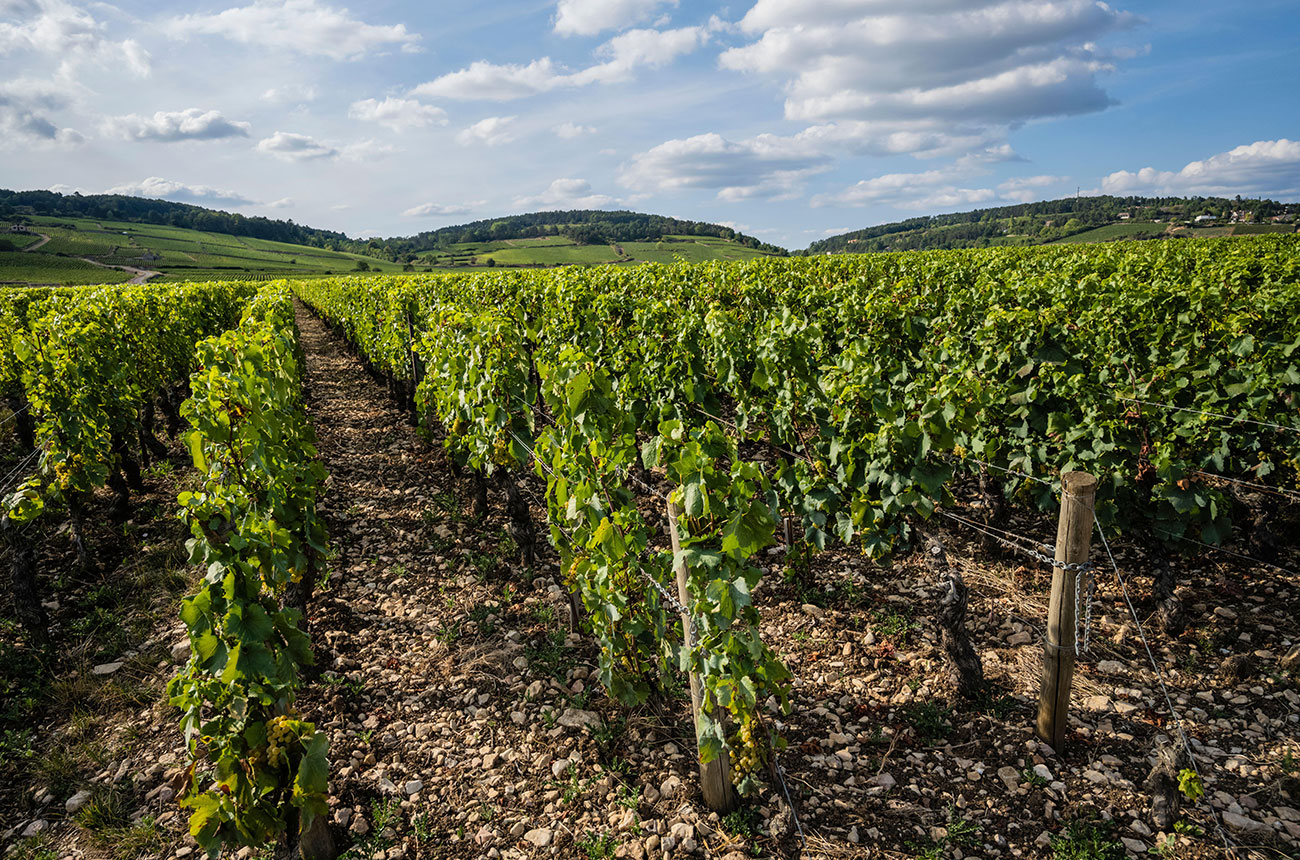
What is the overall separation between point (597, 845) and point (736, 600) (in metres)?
1.65

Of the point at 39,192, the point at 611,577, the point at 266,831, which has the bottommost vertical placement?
the point at 266,831

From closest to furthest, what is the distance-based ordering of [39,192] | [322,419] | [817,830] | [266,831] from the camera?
[266,831], [817,830], [322,419], [39,192]

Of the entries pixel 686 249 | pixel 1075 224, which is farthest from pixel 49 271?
pixel 1075 224

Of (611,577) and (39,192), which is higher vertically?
(39,192)

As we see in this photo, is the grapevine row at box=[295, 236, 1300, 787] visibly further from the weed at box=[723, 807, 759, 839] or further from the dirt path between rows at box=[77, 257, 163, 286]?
the dirt path between rows at box=[77, 257, 163, 286]

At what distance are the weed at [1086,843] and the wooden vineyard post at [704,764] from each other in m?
1.71

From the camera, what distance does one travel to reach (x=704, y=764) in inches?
139

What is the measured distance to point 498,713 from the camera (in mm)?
4508

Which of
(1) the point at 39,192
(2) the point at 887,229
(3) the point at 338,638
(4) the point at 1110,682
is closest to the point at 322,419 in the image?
(3) the point at 338,638

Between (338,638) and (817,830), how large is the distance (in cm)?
417

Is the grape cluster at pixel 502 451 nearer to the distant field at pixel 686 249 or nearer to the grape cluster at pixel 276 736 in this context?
the grape cluster at pixel 276 736

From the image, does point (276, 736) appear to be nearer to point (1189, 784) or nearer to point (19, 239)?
point (1189, 784)

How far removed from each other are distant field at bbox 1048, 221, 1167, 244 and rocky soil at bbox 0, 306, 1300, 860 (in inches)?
3454

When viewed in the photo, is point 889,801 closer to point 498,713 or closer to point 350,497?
point 498,713
